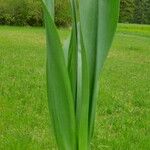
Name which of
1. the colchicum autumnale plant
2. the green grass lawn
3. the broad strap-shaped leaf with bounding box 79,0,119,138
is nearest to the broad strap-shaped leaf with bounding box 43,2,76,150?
the colchicum autumnale plant

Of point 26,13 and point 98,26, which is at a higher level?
point 98,26

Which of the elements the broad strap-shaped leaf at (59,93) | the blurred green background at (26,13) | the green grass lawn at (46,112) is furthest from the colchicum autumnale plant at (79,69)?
the blurred green background at (26,13)

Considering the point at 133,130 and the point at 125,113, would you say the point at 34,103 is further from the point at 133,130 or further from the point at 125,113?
the point at 133,130

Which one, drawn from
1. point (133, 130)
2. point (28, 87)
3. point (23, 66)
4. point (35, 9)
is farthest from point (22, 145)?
point (35, 9)

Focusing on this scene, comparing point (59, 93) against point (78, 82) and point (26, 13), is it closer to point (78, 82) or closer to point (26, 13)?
point (78, 82)

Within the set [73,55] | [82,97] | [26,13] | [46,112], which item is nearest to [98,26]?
[73,55]

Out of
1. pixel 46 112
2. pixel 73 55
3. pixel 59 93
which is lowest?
pixel 46 112
